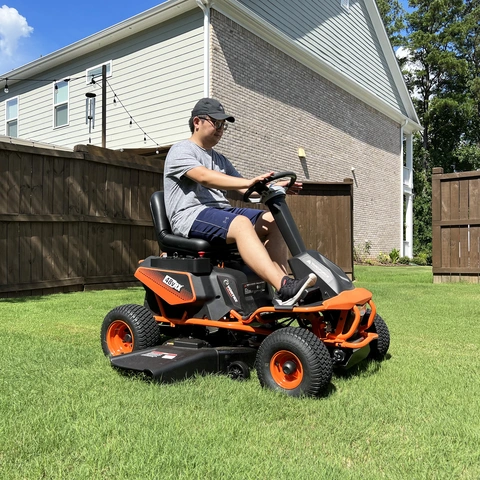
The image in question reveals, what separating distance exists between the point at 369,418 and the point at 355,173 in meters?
Result: 13.3

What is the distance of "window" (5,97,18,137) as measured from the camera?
13992mm

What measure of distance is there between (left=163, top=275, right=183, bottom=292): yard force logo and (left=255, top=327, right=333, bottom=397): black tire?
692mm

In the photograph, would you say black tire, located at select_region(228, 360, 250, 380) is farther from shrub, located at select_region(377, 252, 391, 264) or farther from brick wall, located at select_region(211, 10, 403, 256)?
shrub, located at select_region(377, 252, 391, 264)

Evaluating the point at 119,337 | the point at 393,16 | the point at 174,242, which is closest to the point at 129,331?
the point at 119,337

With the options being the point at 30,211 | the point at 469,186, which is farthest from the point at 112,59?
the point at 469,186

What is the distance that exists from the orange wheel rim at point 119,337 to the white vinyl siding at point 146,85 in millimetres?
7243

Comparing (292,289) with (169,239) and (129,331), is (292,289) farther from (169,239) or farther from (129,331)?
(129,331)

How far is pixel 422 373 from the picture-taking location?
2.63 metres

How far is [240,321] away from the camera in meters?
2.66

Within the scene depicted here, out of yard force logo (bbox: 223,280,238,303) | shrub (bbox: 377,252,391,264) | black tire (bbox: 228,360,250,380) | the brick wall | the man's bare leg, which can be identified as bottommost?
black tire (bbox: 228,360,250,380)

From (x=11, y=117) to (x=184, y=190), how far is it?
13.0 metres

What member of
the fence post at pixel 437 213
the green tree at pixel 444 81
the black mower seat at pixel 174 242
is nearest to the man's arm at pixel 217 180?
the black mower seat at pixel 174 242

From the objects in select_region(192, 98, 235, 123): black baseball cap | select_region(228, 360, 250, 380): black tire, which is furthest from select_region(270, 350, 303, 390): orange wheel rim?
select_region(192, 98, 235, 123): black baseball cap

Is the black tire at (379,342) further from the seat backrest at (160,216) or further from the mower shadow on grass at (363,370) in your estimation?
the seat backrest at (160,216)
